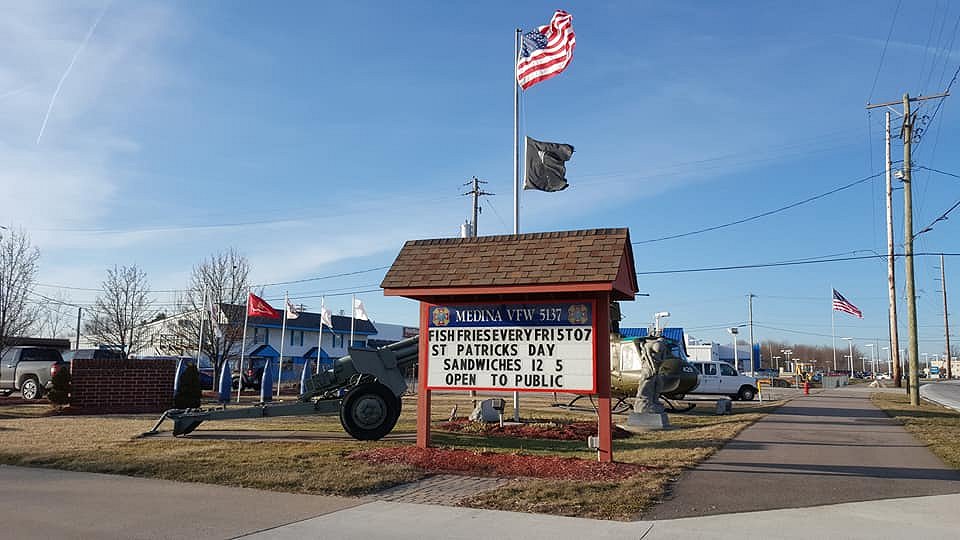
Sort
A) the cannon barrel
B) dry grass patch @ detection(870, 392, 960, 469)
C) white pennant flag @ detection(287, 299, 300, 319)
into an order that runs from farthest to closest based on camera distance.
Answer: white pennant flag @ detection(287, 299, 300, 319) → the cannon barrel → dry grass patch @ detection(870, 392, 960, 469)

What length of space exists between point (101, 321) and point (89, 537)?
1506 inches

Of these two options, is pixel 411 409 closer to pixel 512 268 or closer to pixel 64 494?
pixel 512 268

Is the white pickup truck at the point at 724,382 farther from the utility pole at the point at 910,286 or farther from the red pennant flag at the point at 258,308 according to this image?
the red pennant flag at the point at 258,308

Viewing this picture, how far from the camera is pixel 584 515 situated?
748cm

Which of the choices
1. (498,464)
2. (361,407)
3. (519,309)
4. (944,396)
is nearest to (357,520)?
(498,464)

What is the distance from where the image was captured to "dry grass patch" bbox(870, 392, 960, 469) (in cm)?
1229

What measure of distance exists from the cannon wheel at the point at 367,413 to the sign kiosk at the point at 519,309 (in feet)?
5.18

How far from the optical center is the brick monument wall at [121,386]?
1980 cm

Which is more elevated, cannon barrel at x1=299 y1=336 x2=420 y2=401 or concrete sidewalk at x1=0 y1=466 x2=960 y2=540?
cannon barrel at x1=299 y1=336 x2=420 y2=401

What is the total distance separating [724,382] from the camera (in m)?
32.7

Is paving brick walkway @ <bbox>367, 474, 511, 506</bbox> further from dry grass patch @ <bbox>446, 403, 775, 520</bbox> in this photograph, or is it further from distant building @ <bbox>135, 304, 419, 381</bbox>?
distant building @ <bbox>135, 304, 419, 381</bbox>

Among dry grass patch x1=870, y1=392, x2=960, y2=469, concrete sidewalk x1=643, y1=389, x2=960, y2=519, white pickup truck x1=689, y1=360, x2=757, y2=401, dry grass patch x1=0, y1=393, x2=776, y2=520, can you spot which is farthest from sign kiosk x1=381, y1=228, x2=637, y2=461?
white pickup truck x1=689, y1=360, x2=757, y2=401

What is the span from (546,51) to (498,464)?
11123 millimetres

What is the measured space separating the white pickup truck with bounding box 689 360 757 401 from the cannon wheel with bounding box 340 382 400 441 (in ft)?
70.5
